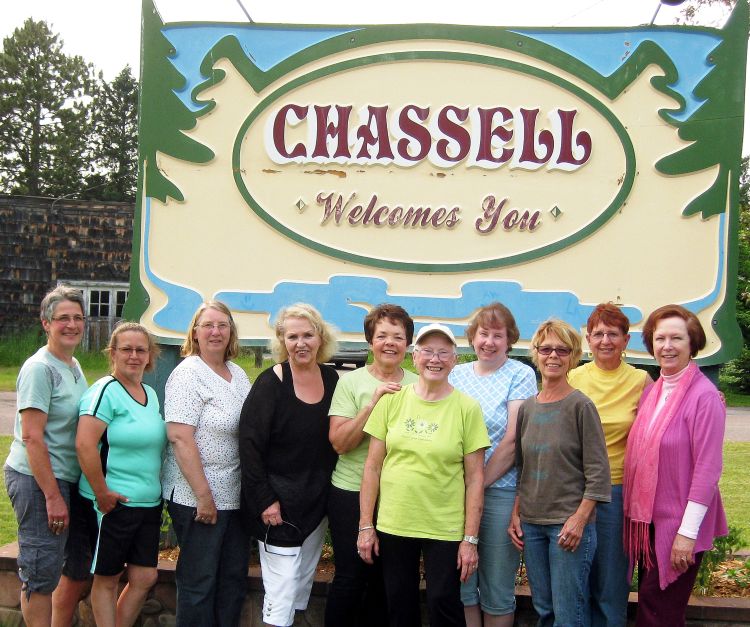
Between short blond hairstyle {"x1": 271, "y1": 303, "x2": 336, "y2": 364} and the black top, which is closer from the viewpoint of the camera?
the black top

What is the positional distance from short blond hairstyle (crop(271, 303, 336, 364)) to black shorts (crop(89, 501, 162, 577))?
2.75ft

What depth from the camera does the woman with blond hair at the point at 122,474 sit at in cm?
352

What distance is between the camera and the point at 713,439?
328 centimetres

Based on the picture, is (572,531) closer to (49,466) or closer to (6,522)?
(49,466)

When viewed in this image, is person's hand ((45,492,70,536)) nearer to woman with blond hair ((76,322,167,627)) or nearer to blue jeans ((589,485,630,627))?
woman with blond hair ((76,322,167,627))

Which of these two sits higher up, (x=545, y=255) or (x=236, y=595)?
(x=545, y=255)

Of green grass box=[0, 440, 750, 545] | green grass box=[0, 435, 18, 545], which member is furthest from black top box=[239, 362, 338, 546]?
green grass box=[0, 435, 18, 545]

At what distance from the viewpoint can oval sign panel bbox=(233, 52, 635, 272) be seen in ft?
15.1

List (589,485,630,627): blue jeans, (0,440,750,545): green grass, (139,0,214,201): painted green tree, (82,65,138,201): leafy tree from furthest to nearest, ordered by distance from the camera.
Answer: (82,65,138,201): leafy tree
(0,440,750,545): green grass
(139,0,214,201): painted green tree
(589,485,630,627): blue jeans

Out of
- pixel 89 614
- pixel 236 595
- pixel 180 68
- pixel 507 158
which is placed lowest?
pixel 89 614

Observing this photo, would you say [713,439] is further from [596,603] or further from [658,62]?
[658,62]

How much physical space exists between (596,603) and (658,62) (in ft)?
9.02

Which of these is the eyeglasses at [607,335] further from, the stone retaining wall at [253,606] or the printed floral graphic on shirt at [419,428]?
the stone retaining wall at [253,606]

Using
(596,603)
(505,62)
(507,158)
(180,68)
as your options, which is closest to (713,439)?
(596,603)
